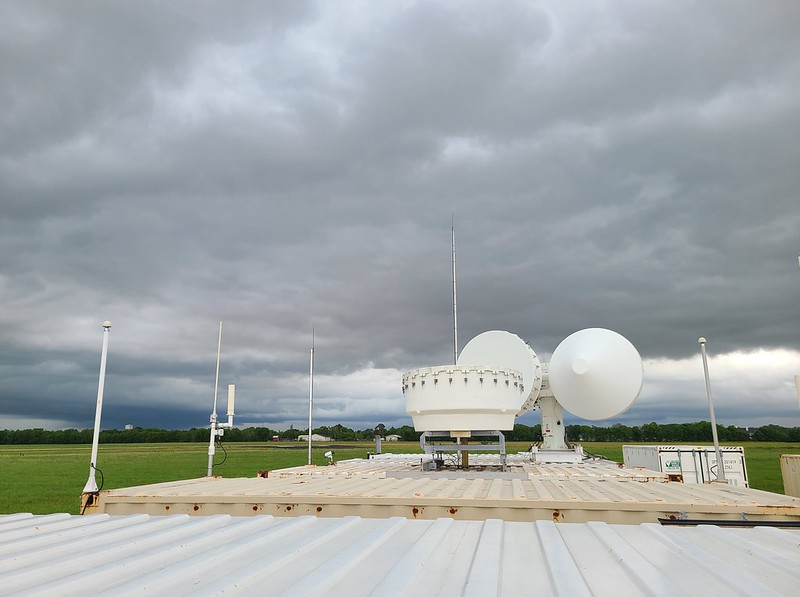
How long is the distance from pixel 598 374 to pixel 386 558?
20278 mm

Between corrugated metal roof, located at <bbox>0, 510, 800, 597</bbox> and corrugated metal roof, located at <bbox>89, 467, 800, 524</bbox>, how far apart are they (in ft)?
6.01

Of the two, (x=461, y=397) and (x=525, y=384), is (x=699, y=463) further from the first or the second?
(x=461, y=397)

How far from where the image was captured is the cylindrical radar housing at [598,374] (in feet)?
78.1

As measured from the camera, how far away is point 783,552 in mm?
5969

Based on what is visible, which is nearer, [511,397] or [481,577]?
[481,577]

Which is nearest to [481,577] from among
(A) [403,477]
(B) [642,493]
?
(B) [642,493]

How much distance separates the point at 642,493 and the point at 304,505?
6.86m

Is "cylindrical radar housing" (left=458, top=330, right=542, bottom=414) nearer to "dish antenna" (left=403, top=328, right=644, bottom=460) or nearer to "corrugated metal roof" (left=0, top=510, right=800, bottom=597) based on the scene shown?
"dish antenna" (left=403, top=328, right=644, bottom=460)

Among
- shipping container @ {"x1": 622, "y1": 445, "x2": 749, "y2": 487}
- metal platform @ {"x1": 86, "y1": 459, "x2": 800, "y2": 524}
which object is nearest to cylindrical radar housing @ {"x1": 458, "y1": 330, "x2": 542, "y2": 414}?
shipping container @ {"x1": 622, "y1": 445, "x2": 749, "y2": 487}

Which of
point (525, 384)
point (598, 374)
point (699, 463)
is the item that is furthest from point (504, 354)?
point (699, 463)

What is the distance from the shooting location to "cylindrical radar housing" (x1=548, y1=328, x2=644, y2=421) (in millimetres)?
23812

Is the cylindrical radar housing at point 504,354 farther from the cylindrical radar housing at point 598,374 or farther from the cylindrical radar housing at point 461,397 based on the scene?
the cylindrical radar housing at point 461,397

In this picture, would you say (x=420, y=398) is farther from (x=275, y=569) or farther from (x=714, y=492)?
(x=275, y=569)

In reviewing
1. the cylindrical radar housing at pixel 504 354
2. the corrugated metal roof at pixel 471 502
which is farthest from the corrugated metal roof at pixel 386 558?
the cylindrical radar housing at pixel 504 354
